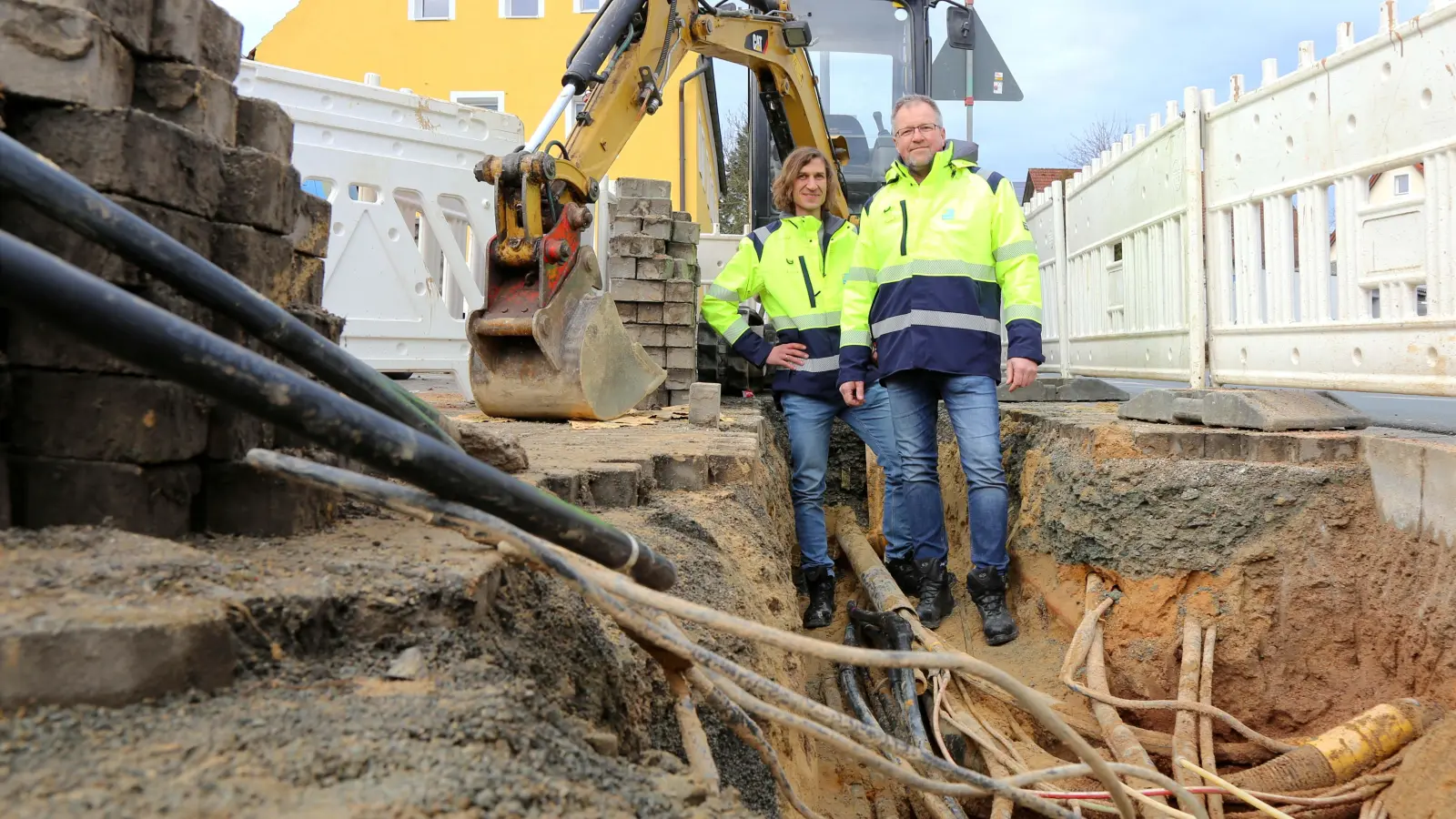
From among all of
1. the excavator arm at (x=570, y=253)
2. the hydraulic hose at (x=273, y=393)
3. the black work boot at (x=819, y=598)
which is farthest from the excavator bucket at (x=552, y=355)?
the hydraulic hose at (x=273, y=393)

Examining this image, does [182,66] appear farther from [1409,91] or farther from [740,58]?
[740,58]

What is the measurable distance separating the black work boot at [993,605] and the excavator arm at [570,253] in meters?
2.14

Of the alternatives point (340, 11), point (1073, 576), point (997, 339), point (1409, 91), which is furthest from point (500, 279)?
point (340, 11)

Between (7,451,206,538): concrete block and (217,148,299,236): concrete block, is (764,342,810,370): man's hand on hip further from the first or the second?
(7,451,206,538): concrete block

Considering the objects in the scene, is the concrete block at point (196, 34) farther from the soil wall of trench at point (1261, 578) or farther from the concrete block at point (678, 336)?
the concrete block at point (678, 336)

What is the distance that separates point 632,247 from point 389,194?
1.76 meters

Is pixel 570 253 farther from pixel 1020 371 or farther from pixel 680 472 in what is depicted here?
pixel 1020 371

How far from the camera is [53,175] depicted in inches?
51.4

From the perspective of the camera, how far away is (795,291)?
514cm

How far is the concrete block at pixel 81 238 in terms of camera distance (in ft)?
5.41

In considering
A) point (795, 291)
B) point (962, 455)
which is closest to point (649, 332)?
point (795, 291)

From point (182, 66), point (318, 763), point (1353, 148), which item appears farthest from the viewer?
point (1353, 148)

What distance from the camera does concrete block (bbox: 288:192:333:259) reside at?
2.32m

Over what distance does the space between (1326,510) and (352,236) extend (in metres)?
5.91
